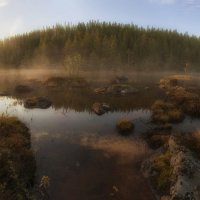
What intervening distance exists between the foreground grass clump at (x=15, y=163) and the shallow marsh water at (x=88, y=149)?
4.52ft

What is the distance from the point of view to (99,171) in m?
23.7

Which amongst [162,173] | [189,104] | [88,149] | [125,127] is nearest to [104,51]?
[189,104]

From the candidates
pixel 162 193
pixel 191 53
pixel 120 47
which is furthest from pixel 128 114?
pixel 191 53

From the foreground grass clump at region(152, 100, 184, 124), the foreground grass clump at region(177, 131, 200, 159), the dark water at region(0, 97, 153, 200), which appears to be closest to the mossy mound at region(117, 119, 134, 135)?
the dark water at region(0, 97, 153, 200)

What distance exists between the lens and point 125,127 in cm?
3394

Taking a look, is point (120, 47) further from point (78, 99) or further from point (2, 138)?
point (2, 138)

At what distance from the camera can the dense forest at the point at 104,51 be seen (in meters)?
138

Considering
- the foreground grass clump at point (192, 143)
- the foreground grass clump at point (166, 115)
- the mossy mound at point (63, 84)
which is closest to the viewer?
the foreground grass clump at point (192, 143)

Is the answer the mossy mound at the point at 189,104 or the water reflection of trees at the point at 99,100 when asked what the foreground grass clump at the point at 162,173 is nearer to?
the mossy mound at the point at 189,104

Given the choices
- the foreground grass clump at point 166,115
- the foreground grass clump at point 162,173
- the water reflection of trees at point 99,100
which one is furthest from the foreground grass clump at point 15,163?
the foreground grass clump at point 166,115

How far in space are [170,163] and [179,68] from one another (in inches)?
5254

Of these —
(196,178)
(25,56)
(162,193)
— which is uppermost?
(25,56)

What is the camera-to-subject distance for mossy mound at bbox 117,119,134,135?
110 ft

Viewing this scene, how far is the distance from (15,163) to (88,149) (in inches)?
352
